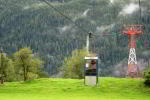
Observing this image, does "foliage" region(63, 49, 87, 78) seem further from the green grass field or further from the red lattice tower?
the green grass field

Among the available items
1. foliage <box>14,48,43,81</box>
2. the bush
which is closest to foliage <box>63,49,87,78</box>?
foliage <box>14,48,43,81</box>

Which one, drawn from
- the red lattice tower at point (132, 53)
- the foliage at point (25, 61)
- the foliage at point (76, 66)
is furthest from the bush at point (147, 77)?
the foliage at point (25, 61)

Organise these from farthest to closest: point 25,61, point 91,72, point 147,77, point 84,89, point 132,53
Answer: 1. point 25,61
2. point 132,53
3. point 147,77
4. point 84,89
5. point 91,72

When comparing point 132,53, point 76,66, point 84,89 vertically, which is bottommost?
point 84,89

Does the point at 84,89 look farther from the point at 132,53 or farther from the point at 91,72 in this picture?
the point at 132,53

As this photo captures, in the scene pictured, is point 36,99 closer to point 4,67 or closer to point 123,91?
point 123,91

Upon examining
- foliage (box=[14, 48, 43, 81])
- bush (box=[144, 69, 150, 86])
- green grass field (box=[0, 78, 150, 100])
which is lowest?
green grass field (box=[0, 78, 150, 100])

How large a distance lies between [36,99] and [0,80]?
3257 cm

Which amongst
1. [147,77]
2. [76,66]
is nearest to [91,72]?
[147,77]

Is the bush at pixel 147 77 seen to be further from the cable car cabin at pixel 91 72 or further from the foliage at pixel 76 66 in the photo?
the foliage at pixel 76 66

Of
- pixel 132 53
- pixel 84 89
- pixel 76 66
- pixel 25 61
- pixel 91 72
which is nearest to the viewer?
pixel 91 72

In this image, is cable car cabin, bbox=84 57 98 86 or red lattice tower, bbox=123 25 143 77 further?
red lattice tower, bbox=123 25 143 77

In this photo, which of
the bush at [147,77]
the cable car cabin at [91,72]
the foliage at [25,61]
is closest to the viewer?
the cable car cabin at [91,72]

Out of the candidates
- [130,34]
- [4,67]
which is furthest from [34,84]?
[4,67]
